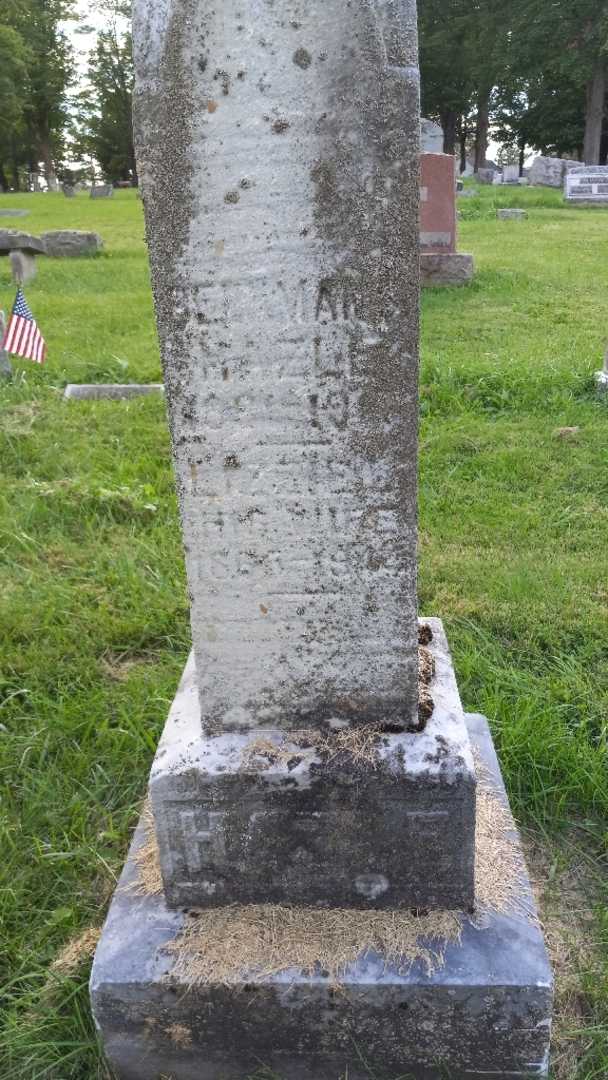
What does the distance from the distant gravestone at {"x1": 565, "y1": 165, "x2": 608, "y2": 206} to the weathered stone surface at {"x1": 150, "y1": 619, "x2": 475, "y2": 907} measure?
19.2m

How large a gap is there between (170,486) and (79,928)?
2583mm

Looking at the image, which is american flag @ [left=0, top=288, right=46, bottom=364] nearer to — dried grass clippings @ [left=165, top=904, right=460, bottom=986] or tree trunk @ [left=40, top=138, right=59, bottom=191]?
dried grass clippings @ [left=165, top=904, right=460, bottom=986]

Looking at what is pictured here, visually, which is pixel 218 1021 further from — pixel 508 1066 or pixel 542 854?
pixel 542 854

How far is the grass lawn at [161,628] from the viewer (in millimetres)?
1862

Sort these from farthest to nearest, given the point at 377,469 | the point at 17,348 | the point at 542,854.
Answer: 1. the point at 17,348
2. the point at 542,854
3. the point at 377,469

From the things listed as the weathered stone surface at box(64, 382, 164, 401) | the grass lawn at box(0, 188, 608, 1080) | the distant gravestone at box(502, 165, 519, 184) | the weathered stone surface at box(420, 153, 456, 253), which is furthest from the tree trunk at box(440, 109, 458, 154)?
the weathered stone surface at box(64, 382, 164, 401)

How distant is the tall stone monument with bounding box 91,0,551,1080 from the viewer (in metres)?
1.25

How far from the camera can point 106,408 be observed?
542 centimetres

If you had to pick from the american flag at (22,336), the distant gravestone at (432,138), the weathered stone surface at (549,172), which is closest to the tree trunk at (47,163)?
the distant gravestone at (432,138)

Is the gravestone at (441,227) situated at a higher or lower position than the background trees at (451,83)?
lower

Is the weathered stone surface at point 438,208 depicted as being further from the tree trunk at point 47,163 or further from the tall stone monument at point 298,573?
the tree trunk at point 47,163

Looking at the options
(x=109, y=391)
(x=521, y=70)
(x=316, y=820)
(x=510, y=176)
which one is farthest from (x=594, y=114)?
(x=316, y=820)

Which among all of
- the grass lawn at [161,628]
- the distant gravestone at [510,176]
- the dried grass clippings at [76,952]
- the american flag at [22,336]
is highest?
the distant gravestone at [510,176]

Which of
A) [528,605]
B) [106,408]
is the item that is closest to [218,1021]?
[528,605]
